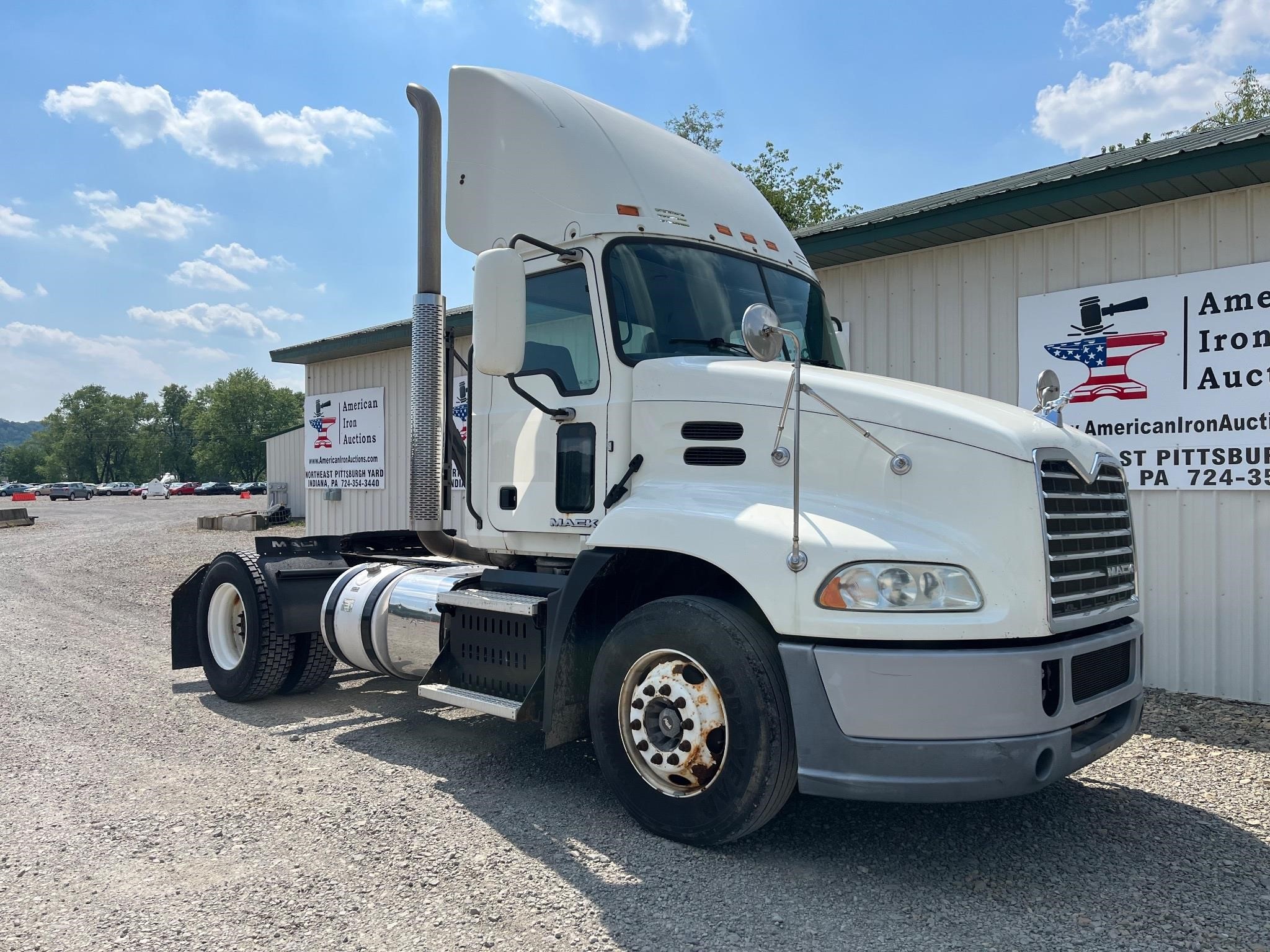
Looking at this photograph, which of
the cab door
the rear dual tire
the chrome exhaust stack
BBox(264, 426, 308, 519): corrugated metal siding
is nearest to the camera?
the cab door

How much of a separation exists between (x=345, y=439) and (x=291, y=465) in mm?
22408

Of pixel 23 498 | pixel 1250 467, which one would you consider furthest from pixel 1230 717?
pixel 23 498

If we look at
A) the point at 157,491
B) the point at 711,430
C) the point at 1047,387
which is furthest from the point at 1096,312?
the point at 157,491

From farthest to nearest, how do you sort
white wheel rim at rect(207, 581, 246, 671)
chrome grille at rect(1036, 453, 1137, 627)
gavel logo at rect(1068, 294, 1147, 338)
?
gavel logo at rect(1068, 294, 1147, 338) < white wheel rim at rect(207, 581, 246, 671) < chrome grille at rect(1036, 453, 1137, 627)

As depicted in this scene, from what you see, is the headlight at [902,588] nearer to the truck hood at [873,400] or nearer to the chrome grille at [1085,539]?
the chrome grille at [1085,539]

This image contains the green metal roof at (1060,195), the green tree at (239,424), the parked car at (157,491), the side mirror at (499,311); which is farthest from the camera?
the green tree at (239,424)

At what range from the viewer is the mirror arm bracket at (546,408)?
4848 millimetres

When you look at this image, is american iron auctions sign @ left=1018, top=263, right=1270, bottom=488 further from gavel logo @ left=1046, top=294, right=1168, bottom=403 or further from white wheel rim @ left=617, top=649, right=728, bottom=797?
white wheel rim @ left=617, top=649, right=728, bottom=797

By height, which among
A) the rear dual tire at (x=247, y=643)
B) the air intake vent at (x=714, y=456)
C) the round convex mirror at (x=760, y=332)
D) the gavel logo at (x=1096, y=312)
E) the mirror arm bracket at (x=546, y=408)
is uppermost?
the gavel logo at (x=1096, y=312)

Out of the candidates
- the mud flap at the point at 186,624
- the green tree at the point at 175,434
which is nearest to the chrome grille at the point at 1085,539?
the mud flap at the point at 186,624

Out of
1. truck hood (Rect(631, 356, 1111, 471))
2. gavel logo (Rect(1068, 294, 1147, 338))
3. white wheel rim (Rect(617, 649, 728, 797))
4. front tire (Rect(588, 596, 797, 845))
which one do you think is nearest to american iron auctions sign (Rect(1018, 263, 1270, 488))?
gavel logo (Rect(1068, 294, 1147, 338))

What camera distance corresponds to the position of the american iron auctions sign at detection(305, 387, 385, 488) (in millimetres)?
14531

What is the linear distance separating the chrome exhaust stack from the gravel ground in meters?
1.37

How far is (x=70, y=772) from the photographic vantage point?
5.09 m
